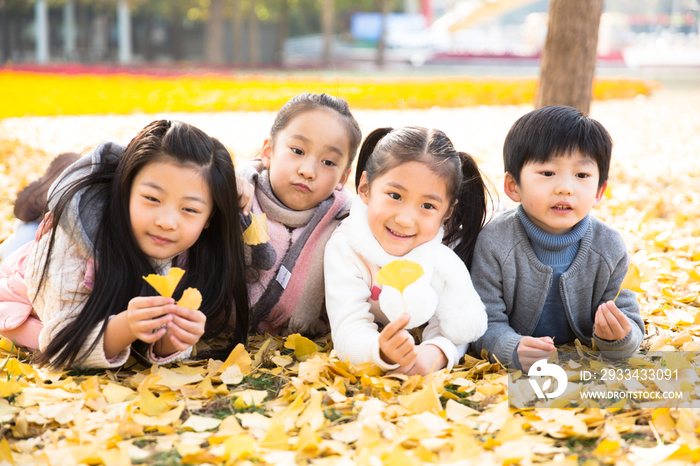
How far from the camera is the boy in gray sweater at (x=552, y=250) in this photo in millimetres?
2268

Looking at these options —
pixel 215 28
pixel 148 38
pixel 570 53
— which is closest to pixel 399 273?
pixel 570 53

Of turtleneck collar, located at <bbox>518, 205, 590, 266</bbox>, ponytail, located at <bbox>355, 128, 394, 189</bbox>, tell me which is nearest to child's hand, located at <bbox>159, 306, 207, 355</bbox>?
ponytail, located at <bbox>355, 128, 394, 189</bbox>

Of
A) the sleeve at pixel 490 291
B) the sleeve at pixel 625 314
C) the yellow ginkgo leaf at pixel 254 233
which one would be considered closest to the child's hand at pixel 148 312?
the yellow ginkgo leaf at pixel 254 233

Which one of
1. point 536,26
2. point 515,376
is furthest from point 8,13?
point 515,376

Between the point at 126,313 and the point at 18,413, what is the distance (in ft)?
1.32

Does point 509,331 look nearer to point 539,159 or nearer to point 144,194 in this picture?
point 539,159

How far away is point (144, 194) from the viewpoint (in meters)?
2.06

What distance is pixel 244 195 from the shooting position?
7.58 feet

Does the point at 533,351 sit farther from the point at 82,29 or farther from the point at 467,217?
the point at 82,29

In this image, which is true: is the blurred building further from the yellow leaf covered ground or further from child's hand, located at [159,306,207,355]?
child's hand, located at [159,306,207,355]

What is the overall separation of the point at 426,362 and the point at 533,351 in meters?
0.37

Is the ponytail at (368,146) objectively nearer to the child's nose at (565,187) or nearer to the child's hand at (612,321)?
the child's nose at (565,187)

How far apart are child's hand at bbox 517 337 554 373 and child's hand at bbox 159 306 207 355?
107cm

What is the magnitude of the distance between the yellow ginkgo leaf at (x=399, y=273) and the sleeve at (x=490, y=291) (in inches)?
23.4
